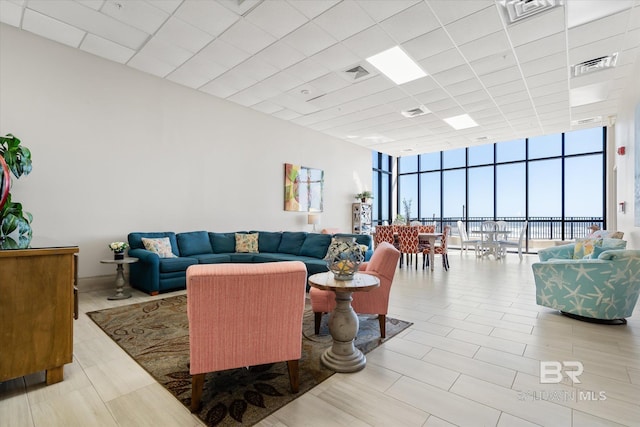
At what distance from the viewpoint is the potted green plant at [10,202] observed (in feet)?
6.00

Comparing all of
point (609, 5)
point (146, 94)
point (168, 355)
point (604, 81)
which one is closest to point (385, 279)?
point (168, 355)

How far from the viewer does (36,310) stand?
1.89 meters

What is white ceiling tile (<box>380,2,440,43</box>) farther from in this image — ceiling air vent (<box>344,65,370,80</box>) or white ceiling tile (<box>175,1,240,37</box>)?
white ceiling tile (<box>175,1,240,37</box>)

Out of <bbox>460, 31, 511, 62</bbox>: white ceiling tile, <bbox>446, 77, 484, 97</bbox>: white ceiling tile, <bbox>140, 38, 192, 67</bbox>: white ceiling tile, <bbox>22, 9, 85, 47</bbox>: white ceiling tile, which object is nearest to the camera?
<bbox>22, 9, 85, 47</bbox>: white ceiling tile

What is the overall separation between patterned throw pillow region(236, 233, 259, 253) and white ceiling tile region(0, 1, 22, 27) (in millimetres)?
3992

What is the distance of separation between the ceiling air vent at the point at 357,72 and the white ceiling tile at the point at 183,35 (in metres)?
2.01

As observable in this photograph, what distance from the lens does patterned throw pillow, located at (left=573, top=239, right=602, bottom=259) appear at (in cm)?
358

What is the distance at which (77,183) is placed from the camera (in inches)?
162

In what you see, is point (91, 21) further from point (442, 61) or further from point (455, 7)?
point (442, 61)

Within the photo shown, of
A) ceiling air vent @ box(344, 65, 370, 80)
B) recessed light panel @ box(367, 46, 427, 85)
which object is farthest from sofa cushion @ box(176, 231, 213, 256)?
recessed light panel @ box(367, 46, 427, 85)

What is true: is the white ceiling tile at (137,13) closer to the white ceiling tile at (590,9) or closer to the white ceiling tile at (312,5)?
the white ceiling tile at (312,5)

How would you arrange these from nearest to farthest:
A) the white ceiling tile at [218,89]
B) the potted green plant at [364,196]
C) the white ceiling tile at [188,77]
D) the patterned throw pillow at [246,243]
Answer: the white ceiling tile at [188,77] < the white ceiling tile at [218,89] < the patterned throw pillow at [246,243] < the potted green plant at [364,196]

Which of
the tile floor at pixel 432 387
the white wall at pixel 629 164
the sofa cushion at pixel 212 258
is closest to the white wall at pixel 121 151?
the sofa cushion at pixel 212 258

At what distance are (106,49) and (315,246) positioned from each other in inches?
163
